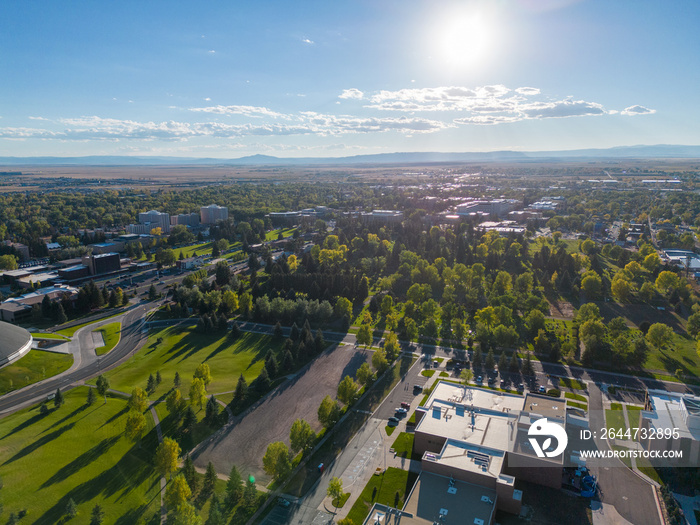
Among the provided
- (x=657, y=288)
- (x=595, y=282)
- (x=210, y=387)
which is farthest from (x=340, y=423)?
(x=657, y=288)

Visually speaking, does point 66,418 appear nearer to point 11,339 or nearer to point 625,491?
point 11,339

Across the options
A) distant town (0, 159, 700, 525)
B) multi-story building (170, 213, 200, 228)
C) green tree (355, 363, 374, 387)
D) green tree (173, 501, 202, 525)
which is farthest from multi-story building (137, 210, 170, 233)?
green tree (173, 501, 202, 525)

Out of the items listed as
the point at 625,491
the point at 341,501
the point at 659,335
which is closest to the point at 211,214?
the point at 341,501

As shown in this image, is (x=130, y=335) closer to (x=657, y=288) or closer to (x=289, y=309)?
(x=289, y=309)

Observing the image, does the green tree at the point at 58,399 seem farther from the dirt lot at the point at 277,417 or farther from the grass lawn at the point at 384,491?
the grass lawn at the point at 384,491

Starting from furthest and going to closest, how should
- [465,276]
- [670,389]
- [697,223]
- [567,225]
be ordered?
[567,225]
[697,223]
[465,276]
[670,389]

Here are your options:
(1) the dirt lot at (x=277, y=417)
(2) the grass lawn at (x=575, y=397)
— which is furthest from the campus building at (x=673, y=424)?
(1) the dirt lot at (x=277, y=417)
